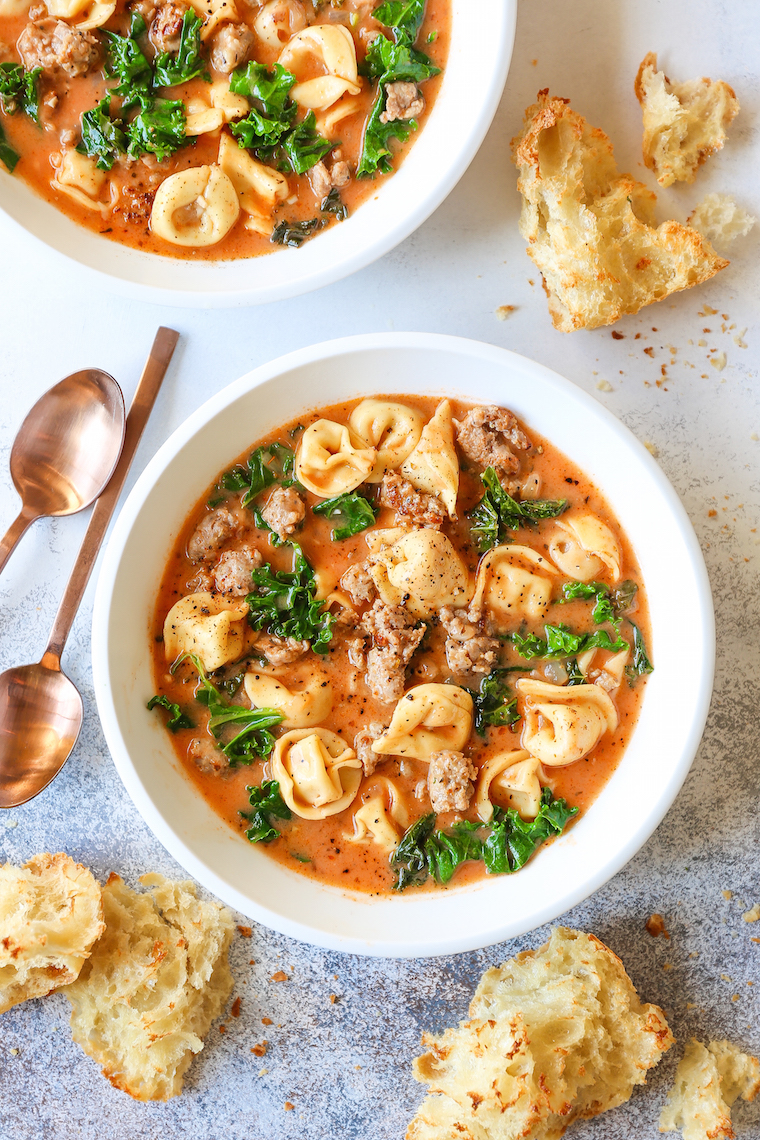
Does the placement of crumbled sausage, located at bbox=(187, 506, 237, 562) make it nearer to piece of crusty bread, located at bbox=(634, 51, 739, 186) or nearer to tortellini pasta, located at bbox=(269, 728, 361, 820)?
tortellini pasta, located at bbox=(269, 728, 361, 820)

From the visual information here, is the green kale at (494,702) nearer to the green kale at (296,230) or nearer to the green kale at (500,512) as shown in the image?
the green kale at (500,512)

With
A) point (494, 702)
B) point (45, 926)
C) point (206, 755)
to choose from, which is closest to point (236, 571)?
point (206, 755)

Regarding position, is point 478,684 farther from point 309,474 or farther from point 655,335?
point 655,335

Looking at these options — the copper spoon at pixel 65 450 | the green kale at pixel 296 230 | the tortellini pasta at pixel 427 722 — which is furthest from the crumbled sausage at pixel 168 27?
the tortellini pasta at pixel 427 722

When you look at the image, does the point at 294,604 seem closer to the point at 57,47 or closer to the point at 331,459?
the point at 331,459

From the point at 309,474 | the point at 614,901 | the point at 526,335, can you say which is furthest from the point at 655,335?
the point at 614,901

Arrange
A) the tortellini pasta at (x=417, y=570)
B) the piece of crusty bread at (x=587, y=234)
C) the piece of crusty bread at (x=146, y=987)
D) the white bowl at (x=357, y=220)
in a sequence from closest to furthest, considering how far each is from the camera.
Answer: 1. the white bowl at (x=357, y=220)
2. the tortellini pasta at (x=417, y=570)
3. the piece of crusty bread at (x=587, y=234)
4. the piece of crusty bread at (x=146, y=987)
